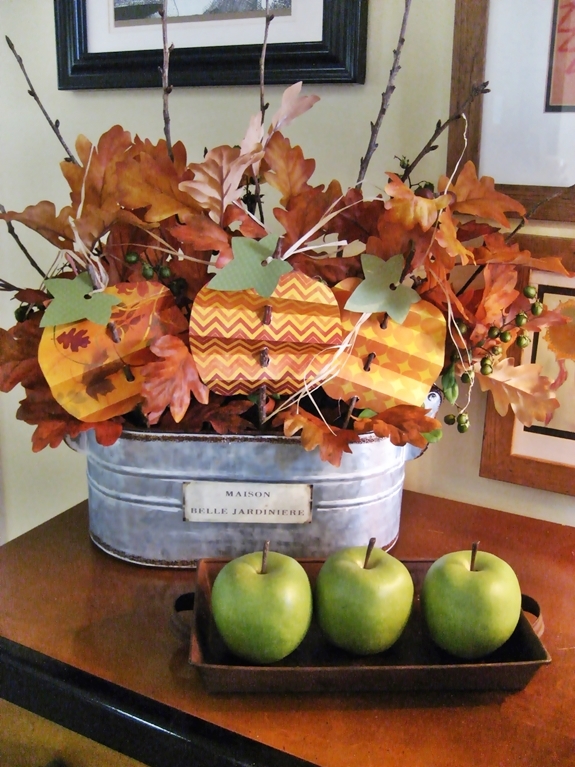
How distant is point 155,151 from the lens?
1.95ft

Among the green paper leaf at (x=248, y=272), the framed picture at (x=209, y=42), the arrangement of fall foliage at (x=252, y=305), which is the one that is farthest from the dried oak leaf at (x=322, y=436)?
the framed picture at (x=209, y=42)

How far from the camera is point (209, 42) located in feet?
2.78

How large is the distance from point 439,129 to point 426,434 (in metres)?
0.29

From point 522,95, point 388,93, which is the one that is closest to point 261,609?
point 388,93

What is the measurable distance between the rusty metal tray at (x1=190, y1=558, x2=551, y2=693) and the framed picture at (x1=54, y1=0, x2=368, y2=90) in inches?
24.6

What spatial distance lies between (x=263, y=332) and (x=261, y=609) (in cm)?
22

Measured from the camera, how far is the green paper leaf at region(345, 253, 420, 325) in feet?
1.81

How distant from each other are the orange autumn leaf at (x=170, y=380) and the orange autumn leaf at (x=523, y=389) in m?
0.28

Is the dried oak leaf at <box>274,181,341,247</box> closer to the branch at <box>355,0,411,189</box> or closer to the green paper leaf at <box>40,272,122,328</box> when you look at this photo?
the branch at <box>355,0,411,189</box>

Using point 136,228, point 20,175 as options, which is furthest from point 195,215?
point 20,175

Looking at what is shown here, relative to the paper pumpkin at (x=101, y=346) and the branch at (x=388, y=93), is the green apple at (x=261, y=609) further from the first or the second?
the branch at (x=388, y=93)

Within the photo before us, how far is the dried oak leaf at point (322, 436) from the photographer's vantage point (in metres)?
0.55

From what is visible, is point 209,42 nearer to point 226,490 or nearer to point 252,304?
point 252,304

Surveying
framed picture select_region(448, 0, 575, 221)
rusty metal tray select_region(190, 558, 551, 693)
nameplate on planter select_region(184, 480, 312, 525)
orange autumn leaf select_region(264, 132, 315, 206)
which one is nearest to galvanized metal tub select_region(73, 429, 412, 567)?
nameplate on planter select_region(184, 480, 312, 525)
